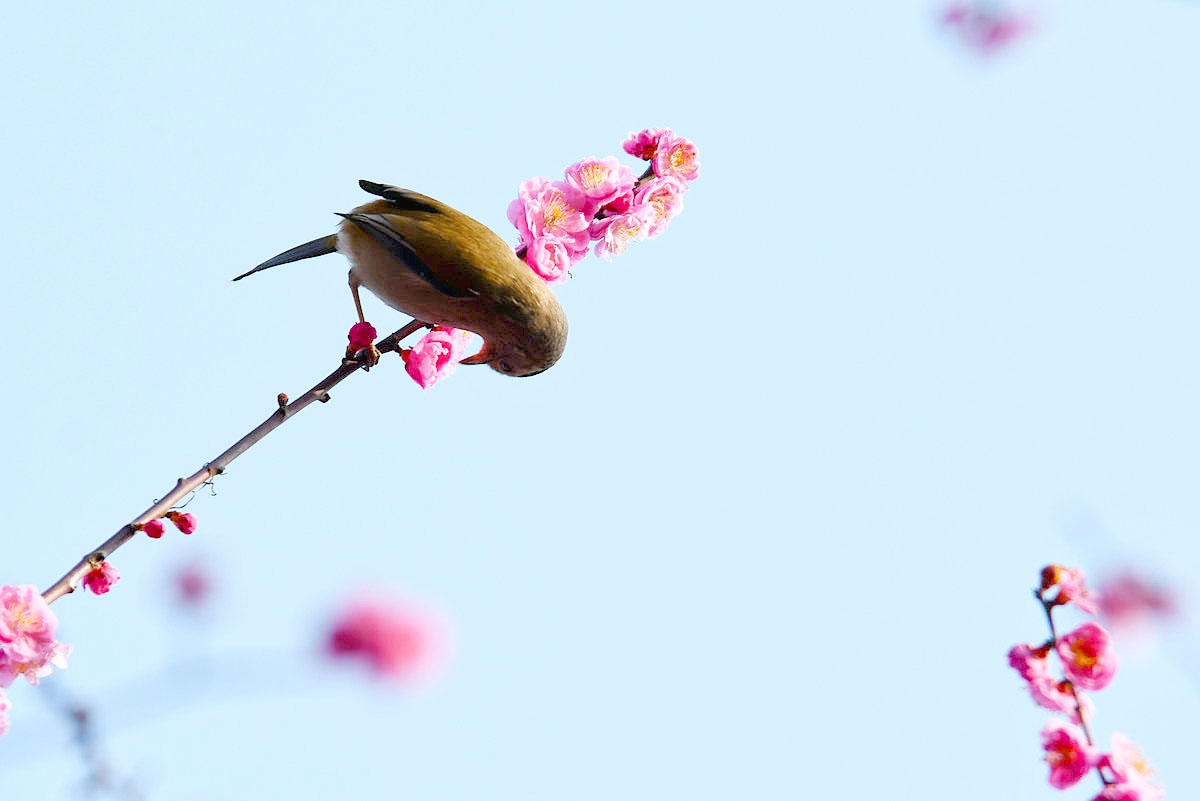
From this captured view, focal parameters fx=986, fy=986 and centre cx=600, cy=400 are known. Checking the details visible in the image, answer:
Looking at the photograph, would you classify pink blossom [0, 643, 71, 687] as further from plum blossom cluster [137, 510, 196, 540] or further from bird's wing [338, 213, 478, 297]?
bird's wing [338, 213, 478, 297]

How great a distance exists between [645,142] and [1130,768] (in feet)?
9.63

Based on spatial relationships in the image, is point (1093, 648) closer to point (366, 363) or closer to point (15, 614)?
point (366, 363)

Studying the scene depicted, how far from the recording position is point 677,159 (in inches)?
168

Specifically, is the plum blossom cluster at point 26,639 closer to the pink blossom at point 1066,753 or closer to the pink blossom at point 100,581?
the pink blossom at point 100,581

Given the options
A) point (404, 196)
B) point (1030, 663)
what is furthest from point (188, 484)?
point (1030, 663)

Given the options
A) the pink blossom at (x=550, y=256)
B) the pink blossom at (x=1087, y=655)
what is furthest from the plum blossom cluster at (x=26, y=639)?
the pink blossom at (x=1087, y=655)

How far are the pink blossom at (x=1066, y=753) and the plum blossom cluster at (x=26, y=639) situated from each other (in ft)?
9.77

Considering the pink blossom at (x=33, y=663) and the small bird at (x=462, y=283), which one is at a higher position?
the small bird at (x=462, y=283)

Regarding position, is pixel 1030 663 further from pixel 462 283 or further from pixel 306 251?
pixel 306 251

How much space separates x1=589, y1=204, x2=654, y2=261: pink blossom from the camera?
4.13m

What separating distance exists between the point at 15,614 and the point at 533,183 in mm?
2464

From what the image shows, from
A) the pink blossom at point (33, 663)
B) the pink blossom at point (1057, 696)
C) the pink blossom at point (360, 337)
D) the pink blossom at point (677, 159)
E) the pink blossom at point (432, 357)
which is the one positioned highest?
the pink blossom at point (677, 159)

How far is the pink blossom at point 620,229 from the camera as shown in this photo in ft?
13.6

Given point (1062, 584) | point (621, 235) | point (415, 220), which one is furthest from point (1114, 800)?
point (415, 220)
